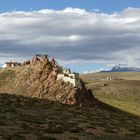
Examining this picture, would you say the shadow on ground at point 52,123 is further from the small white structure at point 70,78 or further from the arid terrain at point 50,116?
the small white structure at point 70,78

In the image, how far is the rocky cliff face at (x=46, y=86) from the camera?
288 ft

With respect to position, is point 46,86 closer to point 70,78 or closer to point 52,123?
point 70,78

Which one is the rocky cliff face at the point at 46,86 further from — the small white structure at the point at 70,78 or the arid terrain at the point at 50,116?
the small white structure at the point at 70,78

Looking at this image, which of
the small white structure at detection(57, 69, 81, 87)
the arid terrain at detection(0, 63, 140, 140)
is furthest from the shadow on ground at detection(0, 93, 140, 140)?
the small white structure at detection(57, 69, 81, 87)

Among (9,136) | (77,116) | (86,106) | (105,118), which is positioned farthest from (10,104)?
(9,136)

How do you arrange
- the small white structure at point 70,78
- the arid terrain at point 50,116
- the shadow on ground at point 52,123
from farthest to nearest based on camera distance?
1. the small white structure at point 70,78
2. the arid terrain at point 50,116
3. the shadow on ground at point 52,123

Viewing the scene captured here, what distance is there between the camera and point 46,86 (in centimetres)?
8956

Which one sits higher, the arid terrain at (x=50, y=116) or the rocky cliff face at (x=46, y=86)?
the rocky cliff face at (x=46, y=86)

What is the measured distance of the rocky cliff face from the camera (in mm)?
87688

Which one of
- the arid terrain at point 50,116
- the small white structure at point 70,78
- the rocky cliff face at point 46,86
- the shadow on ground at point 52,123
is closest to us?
the shadow on ground at point 52,123

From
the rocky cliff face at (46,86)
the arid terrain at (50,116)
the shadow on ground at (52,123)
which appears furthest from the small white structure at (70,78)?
the shadow on ground at (52,123)

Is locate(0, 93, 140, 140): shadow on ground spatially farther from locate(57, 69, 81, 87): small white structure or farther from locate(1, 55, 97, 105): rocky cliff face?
locate(57, 69, 81, 87): small white structure

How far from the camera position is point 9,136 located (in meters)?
40.7

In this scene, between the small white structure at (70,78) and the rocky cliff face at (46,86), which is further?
the small white structure at (70,78)
